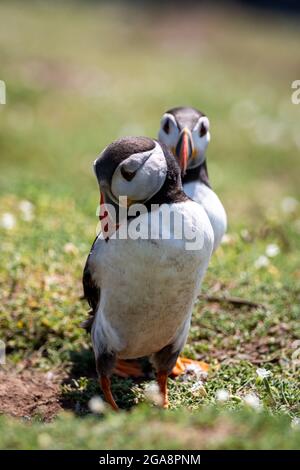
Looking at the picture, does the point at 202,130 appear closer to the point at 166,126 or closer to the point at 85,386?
the point at 166,126

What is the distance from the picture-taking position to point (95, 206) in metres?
8.11

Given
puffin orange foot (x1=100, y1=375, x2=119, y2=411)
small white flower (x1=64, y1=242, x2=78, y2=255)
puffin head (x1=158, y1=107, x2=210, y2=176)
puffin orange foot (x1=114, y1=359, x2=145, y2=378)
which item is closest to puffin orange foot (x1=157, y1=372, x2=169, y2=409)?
puffin orange foot (x1=100, y1=375, x2=119, y2=411)

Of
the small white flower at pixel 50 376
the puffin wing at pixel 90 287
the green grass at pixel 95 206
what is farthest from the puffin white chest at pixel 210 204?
the small white flower at pixel 50 376

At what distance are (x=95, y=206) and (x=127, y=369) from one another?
2979mm

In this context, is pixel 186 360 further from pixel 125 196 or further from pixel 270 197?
pixel 270 197

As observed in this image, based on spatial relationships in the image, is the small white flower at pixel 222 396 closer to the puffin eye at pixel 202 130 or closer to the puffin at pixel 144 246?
the puffin at pixel 144 246

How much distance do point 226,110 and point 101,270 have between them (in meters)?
9.53

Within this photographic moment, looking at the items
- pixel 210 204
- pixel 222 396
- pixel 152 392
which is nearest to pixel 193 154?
pixel 210 204

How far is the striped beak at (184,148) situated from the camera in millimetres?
5543

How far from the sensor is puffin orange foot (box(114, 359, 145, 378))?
5.39m

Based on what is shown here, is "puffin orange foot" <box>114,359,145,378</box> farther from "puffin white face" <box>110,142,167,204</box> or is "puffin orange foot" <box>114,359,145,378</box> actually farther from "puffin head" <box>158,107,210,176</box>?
"puffin white face" <box>110,142,167,204</box>

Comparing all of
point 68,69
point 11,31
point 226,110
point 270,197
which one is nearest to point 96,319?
point 270,197

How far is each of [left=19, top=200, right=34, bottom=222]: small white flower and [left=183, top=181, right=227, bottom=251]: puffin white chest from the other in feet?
7.28

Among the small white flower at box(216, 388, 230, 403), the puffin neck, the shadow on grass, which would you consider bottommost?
the shadow on grass
